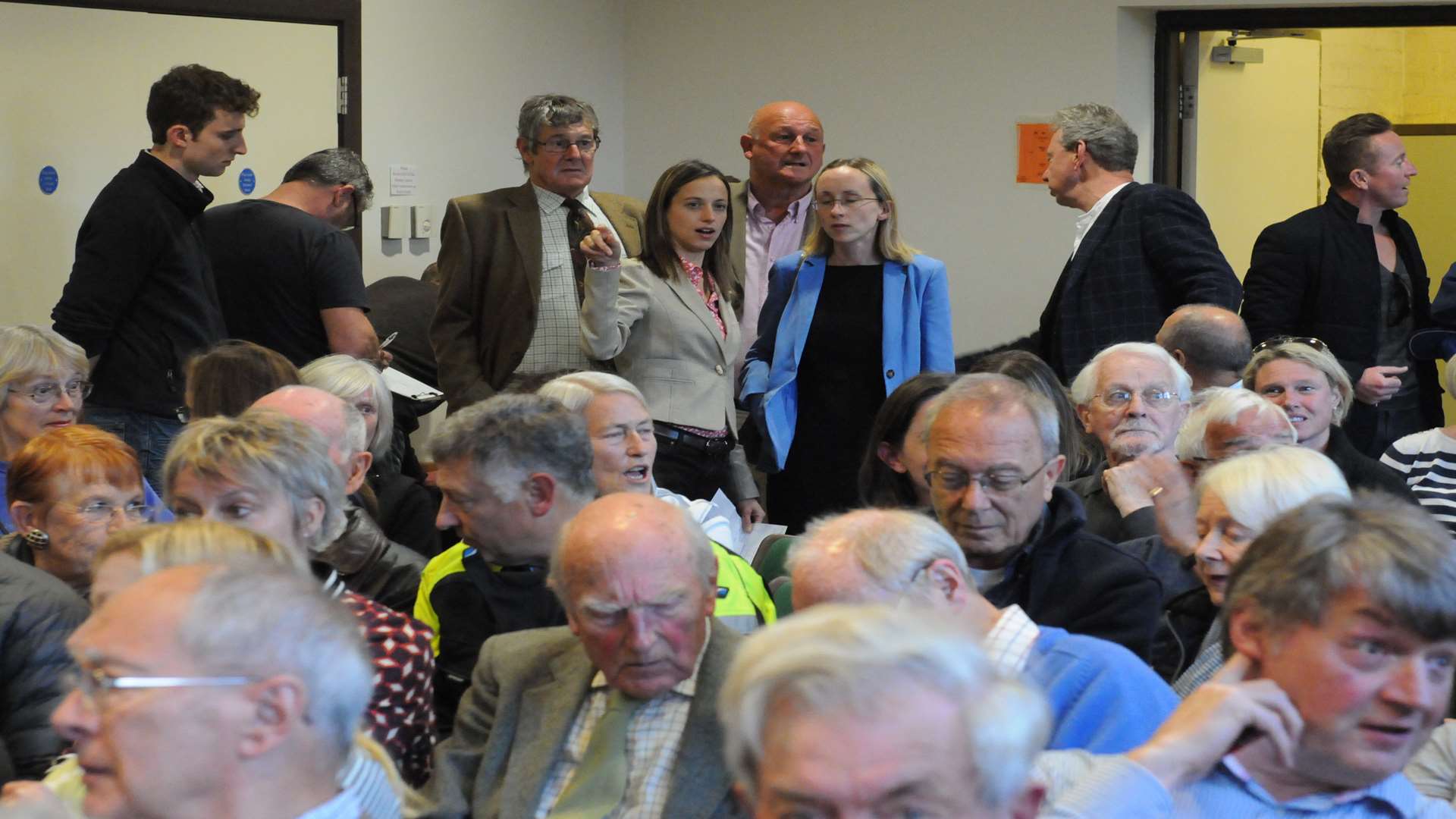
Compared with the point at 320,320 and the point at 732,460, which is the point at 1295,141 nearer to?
the point at 732,460

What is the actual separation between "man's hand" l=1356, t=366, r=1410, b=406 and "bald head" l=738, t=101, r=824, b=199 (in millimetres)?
1730

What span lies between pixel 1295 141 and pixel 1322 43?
2.05 feet

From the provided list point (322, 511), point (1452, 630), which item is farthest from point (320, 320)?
point (1452, 630)

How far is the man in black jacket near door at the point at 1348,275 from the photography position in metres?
5.21

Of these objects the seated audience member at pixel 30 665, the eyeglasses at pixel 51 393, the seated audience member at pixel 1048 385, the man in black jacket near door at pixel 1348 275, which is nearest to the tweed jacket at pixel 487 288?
the eyeglasses at pixel 51 393

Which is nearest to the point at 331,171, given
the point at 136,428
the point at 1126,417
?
the point at 136,428

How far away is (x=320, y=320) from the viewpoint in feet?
A: 15.7

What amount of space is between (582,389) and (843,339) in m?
1.14

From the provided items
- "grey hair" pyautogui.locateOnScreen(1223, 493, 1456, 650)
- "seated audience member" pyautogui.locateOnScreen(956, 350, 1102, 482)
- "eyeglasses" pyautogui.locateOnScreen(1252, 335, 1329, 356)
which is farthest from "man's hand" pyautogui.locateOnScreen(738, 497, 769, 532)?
"grey hair" pyautogui.locateOnScreen(1223, 493, 1456, 650)

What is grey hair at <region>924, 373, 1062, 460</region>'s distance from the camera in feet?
9.16

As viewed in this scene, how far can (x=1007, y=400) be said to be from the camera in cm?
279

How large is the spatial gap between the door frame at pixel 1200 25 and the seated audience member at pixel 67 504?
4.62m

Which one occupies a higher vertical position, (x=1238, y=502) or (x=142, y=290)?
(x=142, y=290)

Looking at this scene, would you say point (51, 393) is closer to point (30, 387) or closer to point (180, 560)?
point (30, 387)
